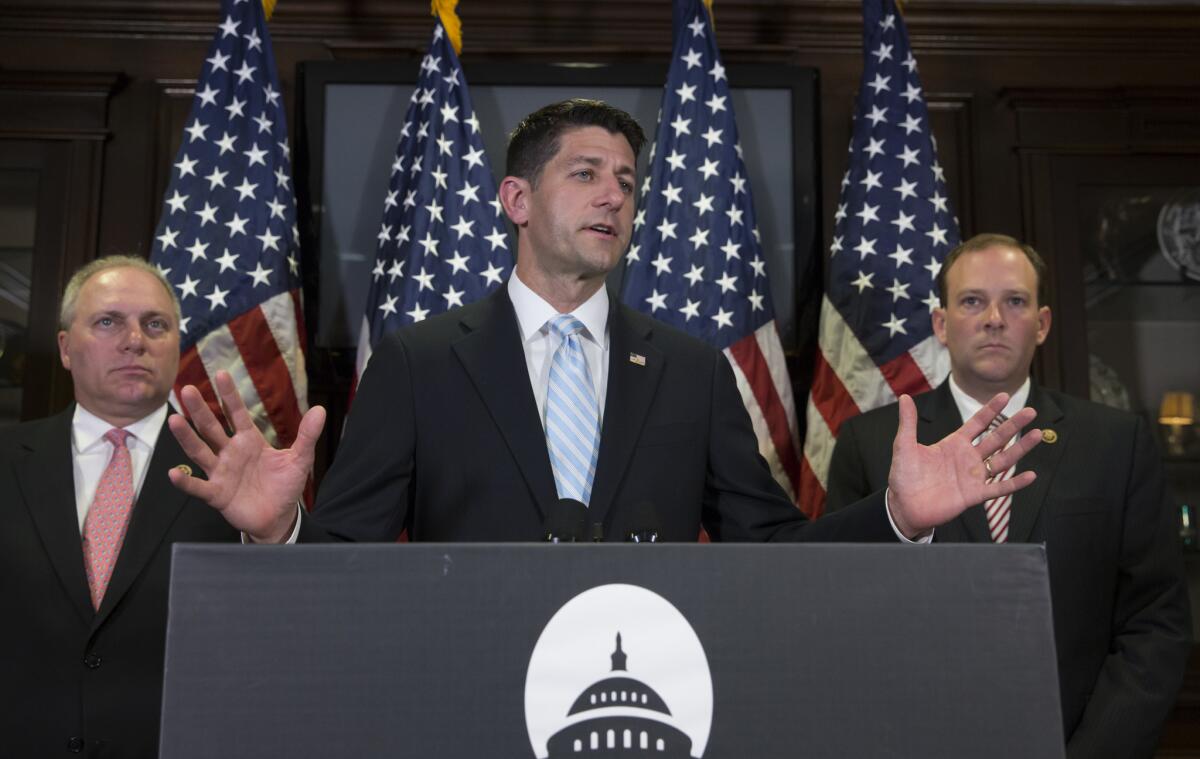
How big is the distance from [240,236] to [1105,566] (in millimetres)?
2595

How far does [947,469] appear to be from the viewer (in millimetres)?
1611

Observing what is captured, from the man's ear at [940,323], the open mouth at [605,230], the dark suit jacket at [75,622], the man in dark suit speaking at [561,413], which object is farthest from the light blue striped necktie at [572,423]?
the man's ear at [940,323]

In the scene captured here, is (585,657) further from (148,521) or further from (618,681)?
(148,521)

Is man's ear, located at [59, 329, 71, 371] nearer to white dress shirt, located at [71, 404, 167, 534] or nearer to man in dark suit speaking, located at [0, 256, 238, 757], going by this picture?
man in dark suit speaking, located at [0, 256, 238, 757]

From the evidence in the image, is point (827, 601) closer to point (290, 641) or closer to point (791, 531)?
point (290, 641)

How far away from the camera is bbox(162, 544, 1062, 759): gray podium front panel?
3.70 ft

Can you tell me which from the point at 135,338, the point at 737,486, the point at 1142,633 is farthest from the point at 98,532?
the point at 1142,633

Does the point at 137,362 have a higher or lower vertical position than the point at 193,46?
lower

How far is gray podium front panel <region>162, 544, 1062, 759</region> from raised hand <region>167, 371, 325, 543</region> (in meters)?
0.34

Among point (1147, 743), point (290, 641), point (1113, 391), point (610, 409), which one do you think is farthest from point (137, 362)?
point (1113, 391)

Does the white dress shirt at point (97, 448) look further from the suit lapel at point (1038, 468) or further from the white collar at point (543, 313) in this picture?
the suit lapel at point (1038, 468)

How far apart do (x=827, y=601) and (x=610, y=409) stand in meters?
0.88

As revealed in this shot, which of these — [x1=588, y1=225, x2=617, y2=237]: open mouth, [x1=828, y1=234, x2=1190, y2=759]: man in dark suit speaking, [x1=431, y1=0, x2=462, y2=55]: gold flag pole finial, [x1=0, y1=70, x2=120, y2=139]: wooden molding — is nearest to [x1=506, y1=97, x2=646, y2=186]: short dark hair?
[x1=588, y1=225, x2=617, y2=237]: open mouth

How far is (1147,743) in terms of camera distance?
256cm
